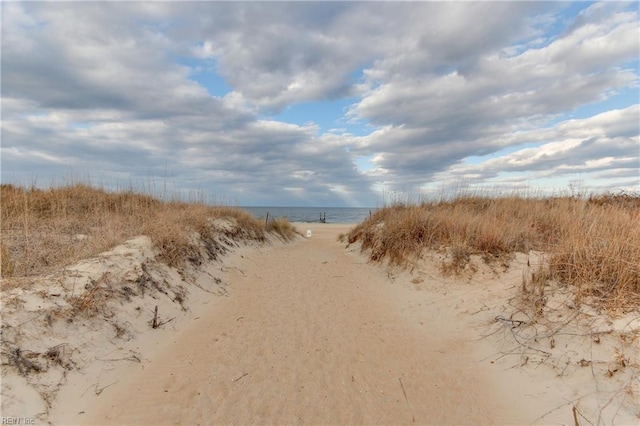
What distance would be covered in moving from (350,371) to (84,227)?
691 centimetres

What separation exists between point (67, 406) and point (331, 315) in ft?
13.3

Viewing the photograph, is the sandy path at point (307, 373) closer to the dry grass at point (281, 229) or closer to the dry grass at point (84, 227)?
the dry grass at point (84, 227)

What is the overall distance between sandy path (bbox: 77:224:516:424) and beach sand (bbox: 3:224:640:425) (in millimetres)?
15

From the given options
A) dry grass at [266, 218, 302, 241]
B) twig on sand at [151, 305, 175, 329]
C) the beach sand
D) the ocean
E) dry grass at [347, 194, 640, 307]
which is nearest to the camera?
the beach sand

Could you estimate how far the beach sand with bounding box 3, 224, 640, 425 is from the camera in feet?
10.8

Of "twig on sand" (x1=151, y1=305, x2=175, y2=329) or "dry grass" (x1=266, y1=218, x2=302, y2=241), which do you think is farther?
"dry grass" (x1=266, y1=218, x2=302, y2=241)

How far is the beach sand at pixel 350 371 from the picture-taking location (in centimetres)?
331

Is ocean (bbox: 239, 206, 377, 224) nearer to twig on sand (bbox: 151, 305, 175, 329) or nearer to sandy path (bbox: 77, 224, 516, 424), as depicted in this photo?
sandy path (bbox: 77, 224, 516, 424)

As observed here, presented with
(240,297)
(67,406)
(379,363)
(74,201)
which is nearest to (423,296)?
(379,363)

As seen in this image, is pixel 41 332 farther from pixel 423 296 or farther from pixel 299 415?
pixel 423 296

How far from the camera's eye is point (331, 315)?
20.6 ft

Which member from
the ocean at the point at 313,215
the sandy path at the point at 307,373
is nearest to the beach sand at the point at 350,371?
the sandy path at the point at 307,373

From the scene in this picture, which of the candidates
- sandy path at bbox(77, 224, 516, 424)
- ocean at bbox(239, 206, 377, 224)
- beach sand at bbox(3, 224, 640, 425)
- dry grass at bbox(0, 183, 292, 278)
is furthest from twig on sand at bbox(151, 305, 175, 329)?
ocean at bbox(239, 206, 377, 224)

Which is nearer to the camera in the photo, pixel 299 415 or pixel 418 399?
pixel 299 415
